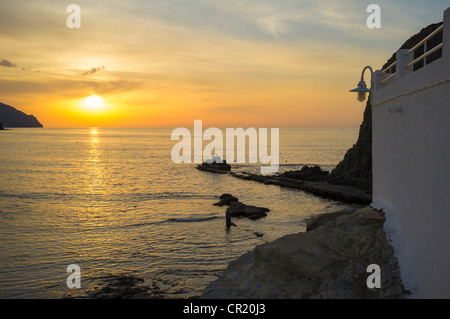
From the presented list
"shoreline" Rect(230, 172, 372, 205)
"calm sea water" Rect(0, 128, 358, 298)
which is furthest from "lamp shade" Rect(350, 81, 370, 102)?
"shoreline" Rect(230, 172, 372, 205)

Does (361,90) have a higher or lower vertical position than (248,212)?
higher

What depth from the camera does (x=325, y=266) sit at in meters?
9.38

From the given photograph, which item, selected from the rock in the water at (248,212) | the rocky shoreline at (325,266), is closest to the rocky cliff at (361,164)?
the rock in the water at (248,212)

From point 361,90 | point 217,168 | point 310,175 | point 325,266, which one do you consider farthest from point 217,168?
point 325,266

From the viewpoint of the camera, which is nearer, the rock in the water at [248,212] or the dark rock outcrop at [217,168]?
the rock in the water at [248,212]

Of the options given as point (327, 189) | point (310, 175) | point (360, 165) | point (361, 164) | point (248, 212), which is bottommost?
point (248, 212)

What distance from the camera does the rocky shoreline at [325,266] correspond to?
333 inches

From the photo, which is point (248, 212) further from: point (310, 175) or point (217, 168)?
point (217, 168)

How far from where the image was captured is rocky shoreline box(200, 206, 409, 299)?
8.47m

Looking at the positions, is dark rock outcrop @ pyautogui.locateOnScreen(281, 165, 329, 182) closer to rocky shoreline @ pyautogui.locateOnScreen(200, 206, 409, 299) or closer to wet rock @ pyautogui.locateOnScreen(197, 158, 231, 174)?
wet rock @ pyautogui.locateOnScreen(197, 158, 231, 174)

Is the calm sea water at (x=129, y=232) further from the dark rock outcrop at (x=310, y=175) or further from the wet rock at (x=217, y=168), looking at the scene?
the wet rock at (x=217, y=168)
